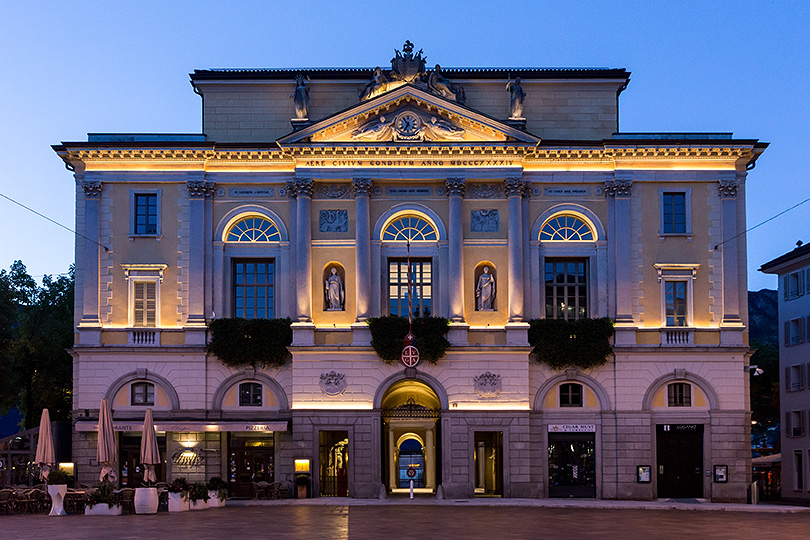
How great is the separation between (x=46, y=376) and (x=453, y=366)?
99.0 feet

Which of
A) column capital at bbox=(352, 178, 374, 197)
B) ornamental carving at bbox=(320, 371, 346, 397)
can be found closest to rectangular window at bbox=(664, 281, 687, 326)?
column capital at bbox=(352, 178, 374, 197)

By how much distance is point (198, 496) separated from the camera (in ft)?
141

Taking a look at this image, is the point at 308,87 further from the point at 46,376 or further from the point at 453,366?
the point at 46,376

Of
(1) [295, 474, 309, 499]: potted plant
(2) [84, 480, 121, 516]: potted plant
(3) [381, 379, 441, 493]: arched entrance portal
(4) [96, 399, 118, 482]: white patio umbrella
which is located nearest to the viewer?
(2) [84, 480, 121, 516]: potted plant

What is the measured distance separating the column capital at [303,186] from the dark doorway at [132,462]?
41.7 feet

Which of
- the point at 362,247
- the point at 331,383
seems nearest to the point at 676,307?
the point at 362,247

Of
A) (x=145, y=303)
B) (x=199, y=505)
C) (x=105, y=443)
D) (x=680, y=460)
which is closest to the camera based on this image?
(x=105, y=443)

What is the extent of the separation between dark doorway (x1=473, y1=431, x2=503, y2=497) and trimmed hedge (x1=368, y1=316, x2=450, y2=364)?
15.9 feet

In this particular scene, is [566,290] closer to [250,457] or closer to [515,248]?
[515,248]

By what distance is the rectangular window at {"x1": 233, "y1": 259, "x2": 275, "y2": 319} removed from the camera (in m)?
51.3

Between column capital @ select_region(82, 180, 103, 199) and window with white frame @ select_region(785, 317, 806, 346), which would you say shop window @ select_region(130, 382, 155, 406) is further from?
window with white frame @ select_region(785, 317, 806, 346)

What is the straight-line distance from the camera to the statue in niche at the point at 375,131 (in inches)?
2004

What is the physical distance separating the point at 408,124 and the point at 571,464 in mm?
17160

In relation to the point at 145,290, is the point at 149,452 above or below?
below
